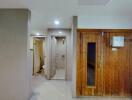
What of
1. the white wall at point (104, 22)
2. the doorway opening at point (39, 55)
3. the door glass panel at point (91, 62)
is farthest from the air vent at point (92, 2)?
the doorway opening at point (39, 55)

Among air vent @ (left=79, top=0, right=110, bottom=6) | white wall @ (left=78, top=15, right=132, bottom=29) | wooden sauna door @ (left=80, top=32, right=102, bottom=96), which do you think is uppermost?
air vent @ (left=79, top=0, right=110, bottom=6)

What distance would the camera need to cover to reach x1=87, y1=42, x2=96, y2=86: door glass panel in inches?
212

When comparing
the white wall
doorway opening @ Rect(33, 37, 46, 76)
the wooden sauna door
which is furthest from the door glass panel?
doorway opening @ Rect(33, 37, 46, 76)

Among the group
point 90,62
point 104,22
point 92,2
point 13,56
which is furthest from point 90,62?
point 13,56

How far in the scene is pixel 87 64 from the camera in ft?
17.7

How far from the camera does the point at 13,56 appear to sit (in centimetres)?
467

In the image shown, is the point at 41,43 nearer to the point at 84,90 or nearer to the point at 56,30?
the point at 56,30

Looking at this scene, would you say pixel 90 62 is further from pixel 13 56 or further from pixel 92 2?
pixel 13 56

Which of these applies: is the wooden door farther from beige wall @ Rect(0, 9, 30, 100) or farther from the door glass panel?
beige wall @ Rect(0, 9, 30, 100)

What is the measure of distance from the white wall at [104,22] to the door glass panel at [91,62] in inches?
24.4

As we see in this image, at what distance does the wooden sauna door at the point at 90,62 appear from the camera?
211 inches

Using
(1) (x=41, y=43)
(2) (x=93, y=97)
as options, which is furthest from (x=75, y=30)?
(1) (x=41, y=43)

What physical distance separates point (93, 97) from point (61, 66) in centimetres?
739

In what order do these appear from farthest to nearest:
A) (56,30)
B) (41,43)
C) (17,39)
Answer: (41,43), (56,30), (17,39)
